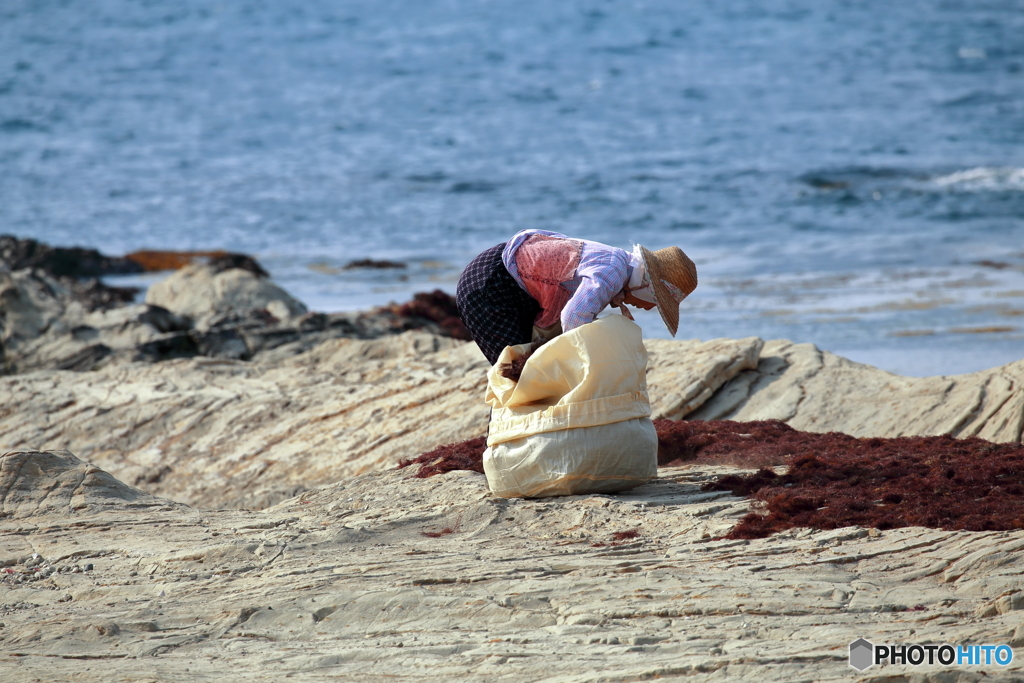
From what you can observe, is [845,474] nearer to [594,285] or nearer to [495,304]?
[594,285]

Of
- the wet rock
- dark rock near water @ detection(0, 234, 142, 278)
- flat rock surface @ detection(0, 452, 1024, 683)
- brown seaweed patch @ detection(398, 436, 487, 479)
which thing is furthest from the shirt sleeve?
the wet rock

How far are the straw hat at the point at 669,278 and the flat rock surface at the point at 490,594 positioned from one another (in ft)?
2.93

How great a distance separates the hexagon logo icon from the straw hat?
183cm

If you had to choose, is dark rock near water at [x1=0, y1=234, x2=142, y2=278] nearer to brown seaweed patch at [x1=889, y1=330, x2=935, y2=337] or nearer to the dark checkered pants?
brown seaweed patch at [x1=889, y1=330, x2=935, y2=337]

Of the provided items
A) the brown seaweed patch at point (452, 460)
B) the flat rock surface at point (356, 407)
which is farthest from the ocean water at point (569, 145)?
the brown seaweed patch at point (452, 460)

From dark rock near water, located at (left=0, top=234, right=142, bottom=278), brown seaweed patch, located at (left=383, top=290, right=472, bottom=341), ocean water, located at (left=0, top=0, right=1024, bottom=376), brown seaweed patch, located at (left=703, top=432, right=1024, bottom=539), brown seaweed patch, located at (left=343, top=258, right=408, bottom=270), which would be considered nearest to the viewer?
brown seaweed patch, located at (left=703, top=432, right=1024, bottom=539)

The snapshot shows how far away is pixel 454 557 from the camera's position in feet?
13.0

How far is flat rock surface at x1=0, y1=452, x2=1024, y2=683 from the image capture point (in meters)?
3.04

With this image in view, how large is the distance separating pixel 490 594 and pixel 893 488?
1.99m

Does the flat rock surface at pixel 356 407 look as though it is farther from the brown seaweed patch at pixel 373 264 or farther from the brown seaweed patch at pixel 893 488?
the brown seaweed patch at pixel 373 264

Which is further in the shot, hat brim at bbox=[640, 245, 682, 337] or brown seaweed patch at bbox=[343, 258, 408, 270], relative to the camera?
brown seaweed patch at bbox=[343, 258, 408, 270]

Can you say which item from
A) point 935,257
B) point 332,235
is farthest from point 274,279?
point 935,257

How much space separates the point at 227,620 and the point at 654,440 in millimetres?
2151

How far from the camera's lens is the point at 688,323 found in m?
11.5
